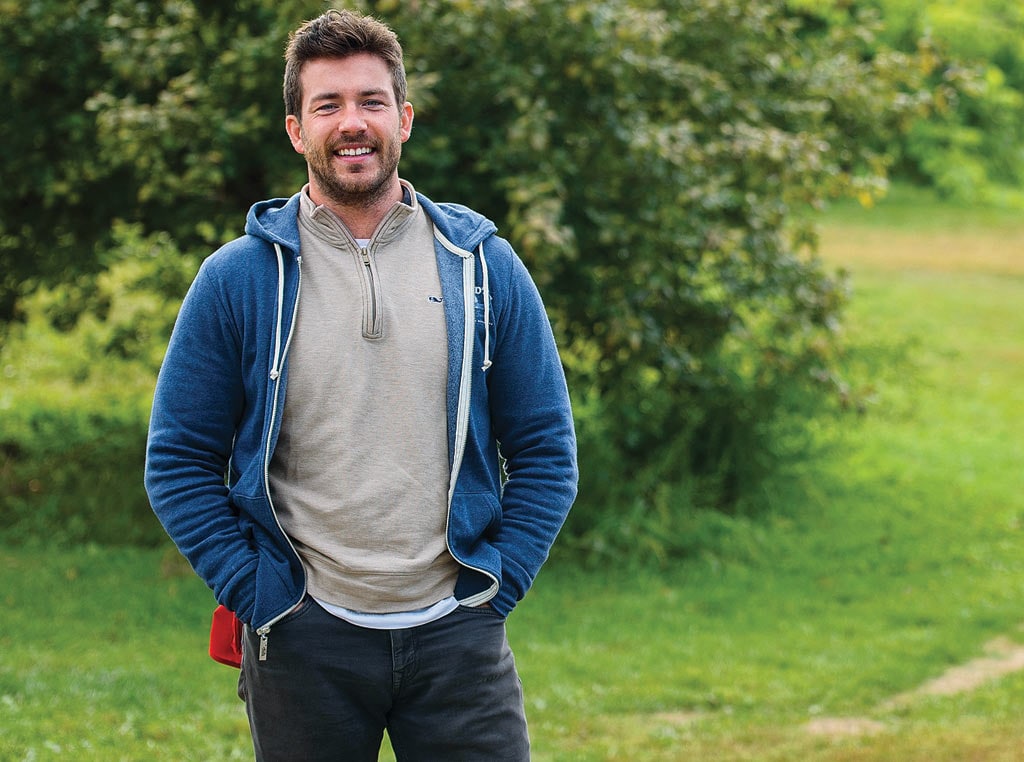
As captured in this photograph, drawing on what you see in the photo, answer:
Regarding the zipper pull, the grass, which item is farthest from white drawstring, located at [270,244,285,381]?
the grass

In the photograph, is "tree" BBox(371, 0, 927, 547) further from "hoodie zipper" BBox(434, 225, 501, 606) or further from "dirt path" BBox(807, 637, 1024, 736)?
"hoodie zipper" BBox(434, 225, 501, 606)

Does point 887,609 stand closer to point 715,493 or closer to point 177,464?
point 715,493

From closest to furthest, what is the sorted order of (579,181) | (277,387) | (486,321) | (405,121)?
(277,387), (486,321), (405,121), (579,181)

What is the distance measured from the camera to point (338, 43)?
278 centimetres

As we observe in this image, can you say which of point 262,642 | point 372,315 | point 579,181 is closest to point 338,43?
point 372,315

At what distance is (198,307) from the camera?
274 cm

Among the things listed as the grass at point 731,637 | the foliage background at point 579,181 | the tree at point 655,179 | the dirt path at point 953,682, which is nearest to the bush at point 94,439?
the foliage background at point 579,181

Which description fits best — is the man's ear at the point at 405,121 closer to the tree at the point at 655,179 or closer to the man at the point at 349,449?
the man at the point at 349,449

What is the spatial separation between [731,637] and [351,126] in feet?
15.6

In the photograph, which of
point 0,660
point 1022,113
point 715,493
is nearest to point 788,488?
point 715,493

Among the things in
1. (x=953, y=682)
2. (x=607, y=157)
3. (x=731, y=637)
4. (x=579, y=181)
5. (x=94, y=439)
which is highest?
(x=607, y=157)

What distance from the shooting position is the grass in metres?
5.36

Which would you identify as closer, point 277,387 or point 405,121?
point 277,387

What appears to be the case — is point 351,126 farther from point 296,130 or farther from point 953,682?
point 953,682
